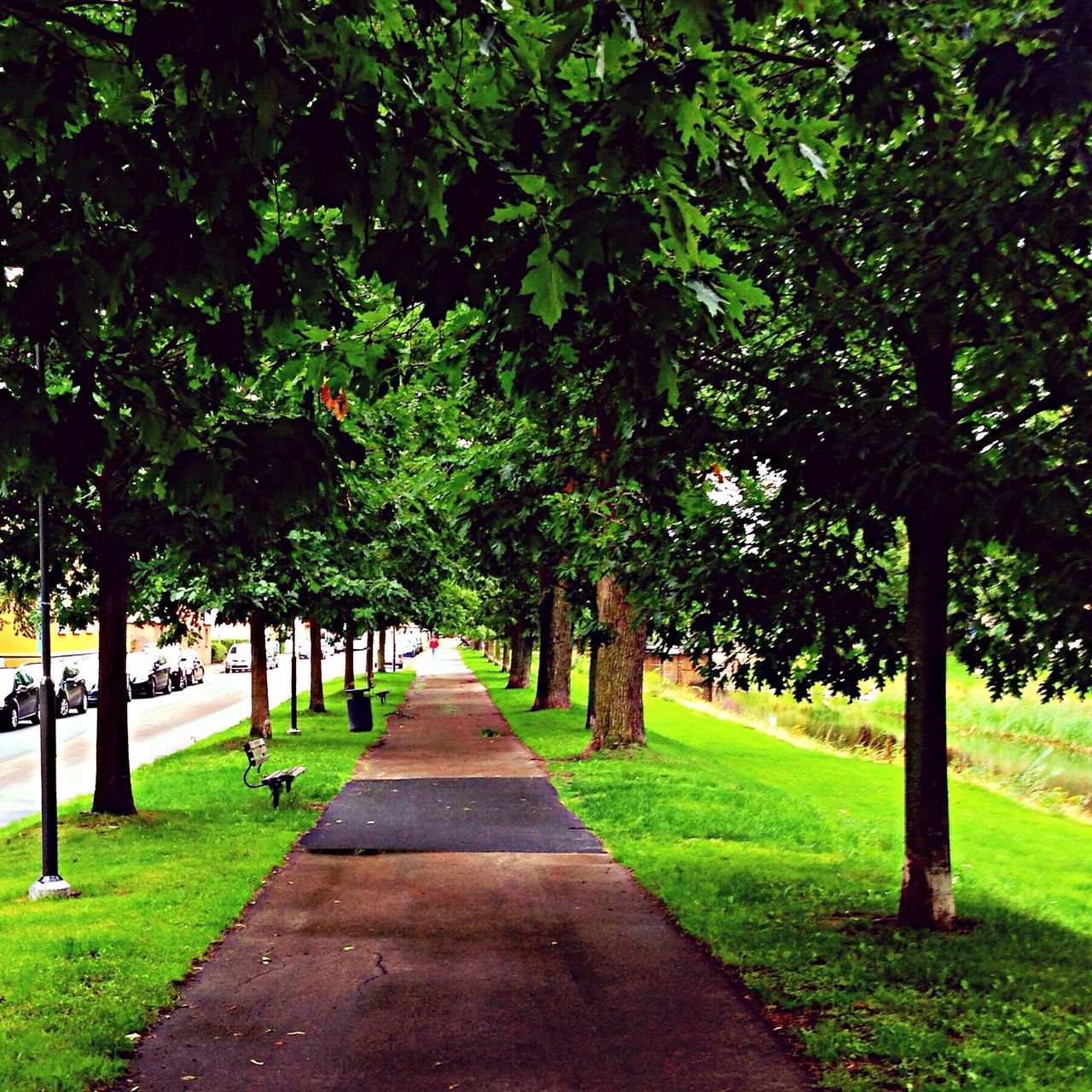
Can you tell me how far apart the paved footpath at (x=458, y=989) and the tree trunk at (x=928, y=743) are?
1.76 m

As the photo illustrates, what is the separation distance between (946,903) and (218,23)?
7357 mm

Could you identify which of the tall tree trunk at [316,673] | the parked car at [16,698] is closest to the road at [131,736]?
the parked car at [16,698]

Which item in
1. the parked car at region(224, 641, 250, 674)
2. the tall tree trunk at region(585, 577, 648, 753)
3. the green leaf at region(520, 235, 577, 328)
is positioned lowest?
the parked car at region(224, 641, 250, 674)

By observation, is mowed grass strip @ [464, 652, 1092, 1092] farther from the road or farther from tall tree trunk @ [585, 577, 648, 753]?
the road

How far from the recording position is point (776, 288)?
814 cm

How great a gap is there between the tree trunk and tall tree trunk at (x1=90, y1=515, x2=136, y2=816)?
859cm

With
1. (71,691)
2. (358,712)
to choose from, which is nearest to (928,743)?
(358,712)

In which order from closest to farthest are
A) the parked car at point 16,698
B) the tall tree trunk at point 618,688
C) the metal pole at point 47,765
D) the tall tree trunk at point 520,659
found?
the metal pole at point 47,765 < the tall tree trunk at point 618,688 < the parked car at point 16,698 < the tall tree trunk at point 520,659

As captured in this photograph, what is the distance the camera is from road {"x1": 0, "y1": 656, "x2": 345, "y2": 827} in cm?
1752

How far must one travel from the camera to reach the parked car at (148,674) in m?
42.0

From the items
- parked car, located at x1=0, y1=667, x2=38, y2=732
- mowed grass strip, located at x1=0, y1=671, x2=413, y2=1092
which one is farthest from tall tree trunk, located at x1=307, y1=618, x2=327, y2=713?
mowed grass strip, located at x1=0, y1=671, x2=413, y2=1092

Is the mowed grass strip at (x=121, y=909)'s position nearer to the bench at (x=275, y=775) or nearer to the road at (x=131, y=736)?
the bench at (x=275, y=775)

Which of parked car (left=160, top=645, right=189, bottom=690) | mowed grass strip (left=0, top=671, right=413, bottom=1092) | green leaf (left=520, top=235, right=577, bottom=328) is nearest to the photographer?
green leaf (left=520, top=235, right=577, bottom=328)

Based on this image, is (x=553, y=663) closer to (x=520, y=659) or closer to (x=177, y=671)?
(x=520, y=659)
